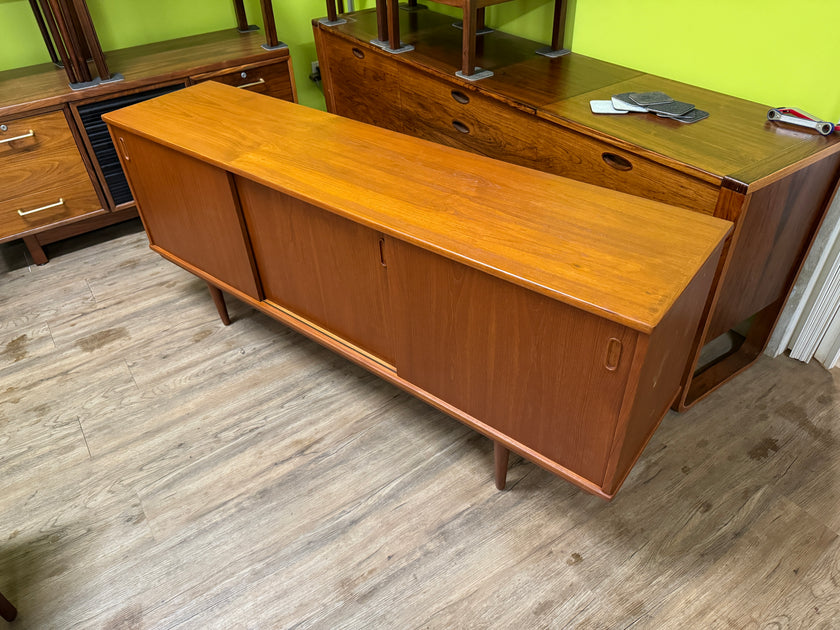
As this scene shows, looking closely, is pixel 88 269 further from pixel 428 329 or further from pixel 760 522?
pixel 760 522

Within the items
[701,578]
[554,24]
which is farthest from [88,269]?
[701,578]

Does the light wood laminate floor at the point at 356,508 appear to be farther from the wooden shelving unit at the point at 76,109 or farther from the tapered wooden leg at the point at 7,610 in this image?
the wooden shelving unit at the point at 76,109

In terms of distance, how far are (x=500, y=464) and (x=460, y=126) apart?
3.96 feet

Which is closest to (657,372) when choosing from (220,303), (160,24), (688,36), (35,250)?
(688,36)

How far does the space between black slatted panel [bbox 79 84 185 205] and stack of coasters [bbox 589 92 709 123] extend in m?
1.75

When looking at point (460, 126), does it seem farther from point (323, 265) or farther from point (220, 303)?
point (220, 303)

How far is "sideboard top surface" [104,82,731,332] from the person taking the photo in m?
1.02

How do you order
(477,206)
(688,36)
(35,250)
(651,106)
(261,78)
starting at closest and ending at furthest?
(477,206) → (651,106) → (688,36) → (35,250) → (261,78)

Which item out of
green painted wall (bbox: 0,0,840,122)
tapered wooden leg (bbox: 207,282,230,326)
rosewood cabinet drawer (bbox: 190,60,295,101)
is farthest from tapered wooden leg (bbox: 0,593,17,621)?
green painted wall (bbox: 0,0,840,122)

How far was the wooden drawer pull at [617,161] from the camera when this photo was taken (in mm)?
1520

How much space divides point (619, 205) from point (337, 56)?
1808 millimetres

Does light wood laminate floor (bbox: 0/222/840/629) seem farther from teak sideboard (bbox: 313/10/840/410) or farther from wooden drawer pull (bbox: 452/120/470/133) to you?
wooden drawer pull (bbox: 452/120/470/133)

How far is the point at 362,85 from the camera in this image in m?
2.50

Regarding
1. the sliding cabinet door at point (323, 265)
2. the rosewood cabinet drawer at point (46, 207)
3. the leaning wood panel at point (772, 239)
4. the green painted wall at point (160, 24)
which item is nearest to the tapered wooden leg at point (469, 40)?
the sliding cabinet door at point (323, 265)
